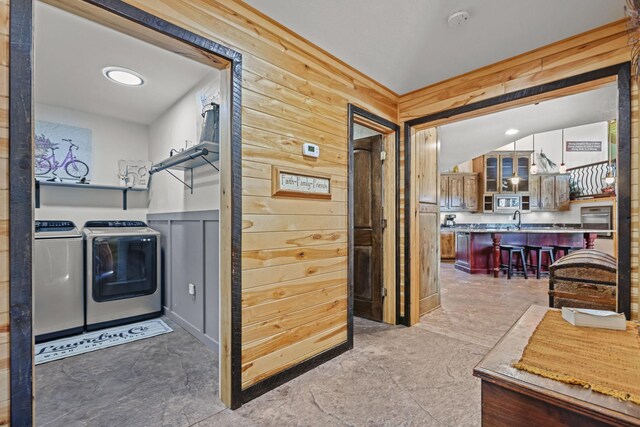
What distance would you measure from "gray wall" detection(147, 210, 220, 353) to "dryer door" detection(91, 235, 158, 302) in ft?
0.54

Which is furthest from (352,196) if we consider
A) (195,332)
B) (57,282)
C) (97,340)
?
(57,282)

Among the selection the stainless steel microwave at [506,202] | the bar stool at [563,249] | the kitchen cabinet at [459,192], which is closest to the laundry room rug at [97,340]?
the bar stool at [563,249]

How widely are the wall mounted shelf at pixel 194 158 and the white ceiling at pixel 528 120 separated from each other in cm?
316

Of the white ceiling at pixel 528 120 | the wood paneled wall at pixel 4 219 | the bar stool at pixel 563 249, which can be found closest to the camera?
the wood paneled wall at pixel 4 219

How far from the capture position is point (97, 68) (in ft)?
8.31

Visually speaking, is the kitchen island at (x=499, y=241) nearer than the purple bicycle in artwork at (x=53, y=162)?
No

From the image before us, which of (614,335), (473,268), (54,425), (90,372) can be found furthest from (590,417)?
(473,268)

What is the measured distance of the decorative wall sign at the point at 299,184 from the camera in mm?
1994

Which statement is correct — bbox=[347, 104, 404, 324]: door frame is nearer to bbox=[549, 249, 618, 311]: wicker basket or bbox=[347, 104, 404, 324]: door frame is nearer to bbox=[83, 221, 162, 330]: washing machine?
bbox=[549, 249, 618, 311]: wicker basket

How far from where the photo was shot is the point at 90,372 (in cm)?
218

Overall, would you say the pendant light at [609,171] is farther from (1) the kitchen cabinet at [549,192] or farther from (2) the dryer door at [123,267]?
(2) the dryer door at [123,267]

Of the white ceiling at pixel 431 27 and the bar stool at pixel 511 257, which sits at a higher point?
the white ceiling at pixel 431 27

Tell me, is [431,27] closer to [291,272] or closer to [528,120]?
[291,272]

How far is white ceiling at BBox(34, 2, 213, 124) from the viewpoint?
2055 millimetres
